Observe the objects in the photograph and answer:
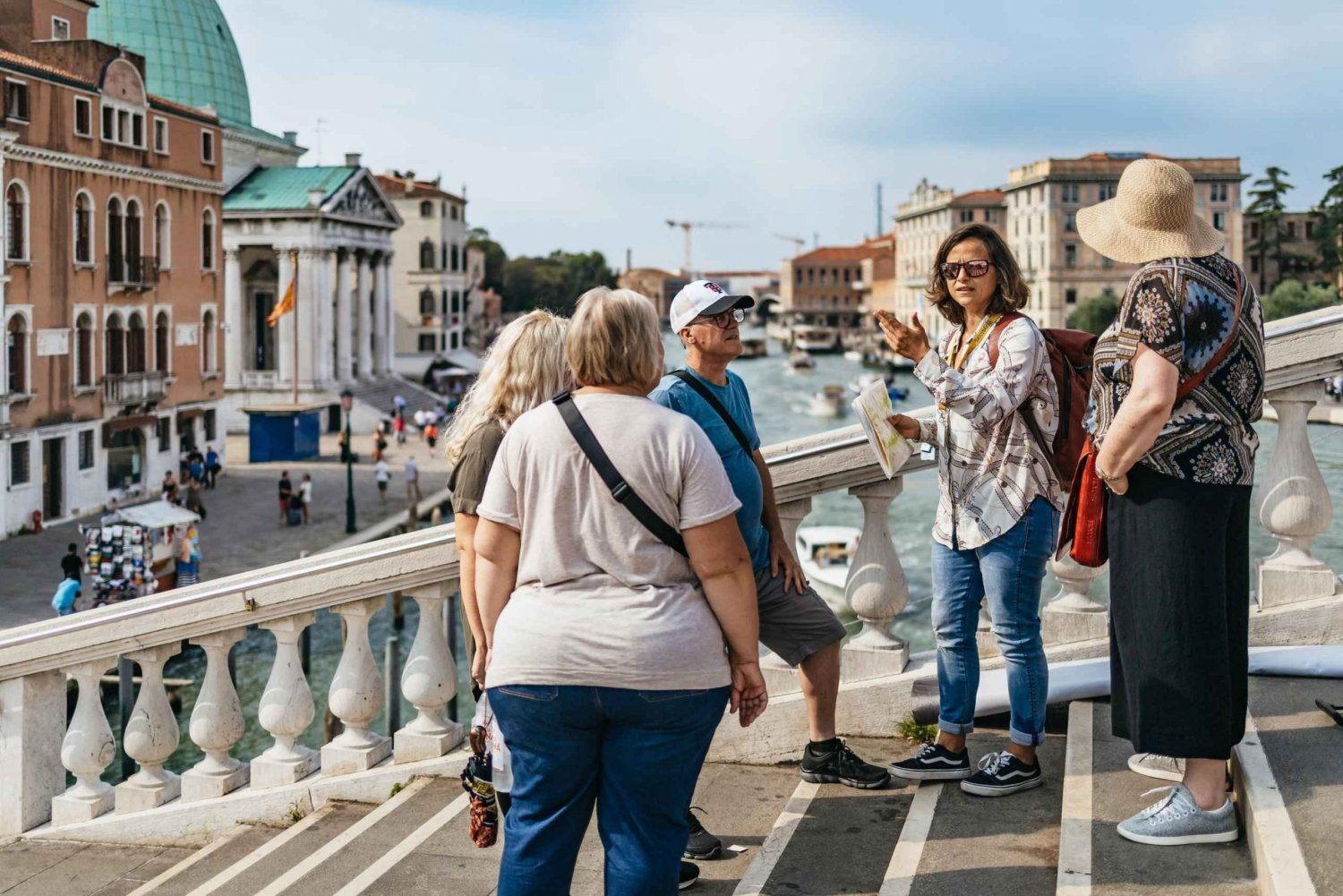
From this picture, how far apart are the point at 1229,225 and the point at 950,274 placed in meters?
85.2

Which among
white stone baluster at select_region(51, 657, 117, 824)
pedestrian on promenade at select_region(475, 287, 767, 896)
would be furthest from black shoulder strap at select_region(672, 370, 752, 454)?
white stone baluster at select_region(51, 657, 117, 824)

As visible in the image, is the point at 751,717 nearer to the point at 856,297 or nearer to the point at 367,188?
the point at 367,188

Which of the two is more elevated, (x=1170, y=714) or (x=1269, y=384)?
(x=1269, y=384)

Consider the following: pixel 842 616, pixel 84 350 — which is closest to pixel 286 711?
pixel 842 616

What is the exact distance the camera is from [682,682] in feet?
8.52

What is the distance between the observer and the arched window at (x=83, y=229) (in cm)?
2827

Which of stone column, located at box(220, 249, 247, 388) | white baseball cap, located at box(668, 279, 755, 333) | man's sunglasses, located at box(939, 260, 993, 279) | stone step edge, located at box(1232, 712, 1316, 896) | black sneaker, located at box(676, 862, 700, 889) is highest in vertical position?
stone column, located at box(220, 249, 247, 388)

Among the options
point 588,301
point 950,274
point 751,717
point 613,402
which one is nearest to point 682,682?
point 751,717

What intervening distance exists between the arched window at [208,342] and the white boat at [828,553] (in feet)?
52.5

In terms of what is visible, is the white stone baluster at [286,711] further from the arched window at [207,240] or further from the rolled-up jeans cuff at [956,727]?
the arched window at [207,240]

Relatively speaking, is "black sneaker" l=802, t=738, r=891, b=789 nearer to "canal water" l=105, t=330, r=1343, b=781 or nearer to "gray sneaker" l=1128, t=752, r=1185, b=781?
"gray sneaker" l=1128, t=752, r=1185, b=781

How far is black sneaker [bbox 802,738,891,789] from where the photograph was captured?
149 inches

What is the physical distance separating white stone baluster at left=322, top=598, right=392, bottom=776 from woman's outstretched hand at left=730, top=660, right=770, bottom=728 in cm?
185

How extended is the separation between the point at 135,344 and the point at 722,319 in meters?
29.8
